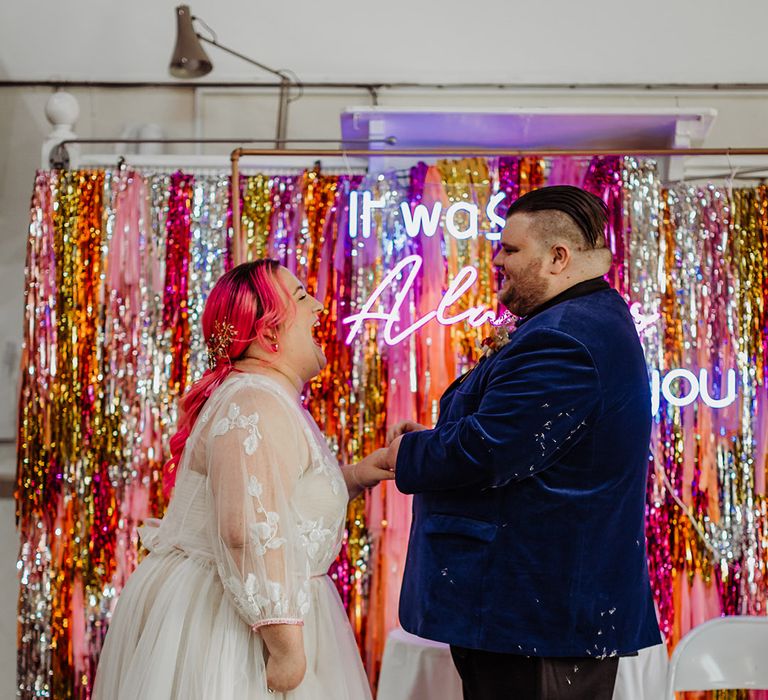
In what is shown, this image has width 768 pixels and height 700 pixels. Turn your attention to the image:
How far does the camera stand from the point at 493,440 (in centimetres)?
198

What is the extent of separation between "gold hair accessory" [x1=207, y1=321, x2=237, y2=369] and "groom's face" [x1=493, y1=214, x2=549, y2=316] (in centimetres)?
65

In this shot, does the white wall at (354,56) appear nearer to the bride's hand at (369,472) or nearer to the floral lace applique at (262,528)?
the bride's hand at (369,472)

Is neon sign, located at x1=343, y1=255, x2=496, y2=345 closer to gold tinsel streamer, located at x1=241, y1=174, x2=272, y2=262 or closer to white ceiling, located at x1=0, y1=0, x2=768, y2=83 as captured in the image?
gold tinsel streamer, located at x1=241, y1=174, x2=272, y2=262

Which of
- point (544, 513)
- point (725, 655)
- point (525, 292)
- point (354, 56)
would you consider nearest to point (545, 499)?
point (544, 513)

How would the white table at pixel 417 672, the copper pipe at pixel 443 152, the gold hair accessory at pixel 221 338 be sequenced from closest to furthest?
1. the gold hair accessory at pixel 221 338
2. the white table at pixel 417 672
3. the copper pipe at pixel 443 152

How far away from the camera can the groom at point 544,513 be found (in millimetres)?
2016

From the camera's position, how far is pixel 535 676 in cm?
203

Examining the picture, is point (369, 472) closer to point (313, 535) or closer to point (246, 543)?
point (313, 535)

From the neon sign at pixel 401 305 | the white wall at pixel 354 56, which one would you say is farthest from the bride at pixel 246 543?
the white wall at pixel 354 56

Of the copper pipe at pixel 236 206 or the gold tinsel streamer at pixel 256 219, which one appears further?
the gold tinsel streamer at pixel 256 219

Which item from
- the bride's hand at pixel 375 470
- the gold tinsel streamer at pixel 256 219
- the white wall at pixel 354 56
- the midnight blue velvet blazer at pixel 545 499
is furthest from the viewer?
the white wall at pixel 354 56

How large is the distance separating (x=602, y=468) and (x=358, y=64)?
2.89 m

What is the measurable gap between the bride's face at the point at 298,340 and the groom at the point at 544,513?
30cm
